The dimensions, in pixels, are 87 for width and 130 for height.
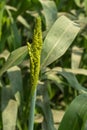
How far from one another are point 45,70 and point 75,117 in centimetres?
33

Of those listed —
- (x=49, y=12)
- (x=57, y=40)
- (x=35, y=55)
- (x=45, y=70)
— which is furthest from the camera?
(x=49, y=12)

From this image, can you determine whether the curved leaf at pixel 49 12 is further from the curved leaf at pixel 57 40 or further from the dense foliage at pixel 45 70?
the curved leaf at pixel 57 40

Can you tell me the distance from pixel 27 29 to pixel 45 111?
500 mm

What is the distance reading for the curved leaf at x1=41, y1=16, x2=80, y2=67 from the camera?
738 millimetres

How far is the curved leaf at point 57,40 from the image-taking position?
29.0 inches

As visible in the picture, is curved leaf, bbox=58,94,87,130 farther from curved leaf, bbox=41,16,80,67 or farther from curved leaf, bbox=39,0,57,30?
curved leaf, bbox=39,0,57,30

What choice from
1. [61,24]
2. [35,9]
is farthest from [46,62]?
[35,9]

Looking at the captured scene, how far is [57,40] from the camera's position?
2.60 ft

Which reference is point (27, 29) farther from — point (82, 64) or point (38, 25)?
point (38, 25)

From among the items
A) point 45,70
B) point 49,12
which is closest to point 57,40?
point 45,70

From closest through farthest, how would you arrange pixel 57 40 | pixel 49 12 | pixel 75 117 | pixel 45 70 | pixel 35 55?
pixel 35 55
pixel 75 117
pixel 57 40
pixel 45 70
pixel 49 12

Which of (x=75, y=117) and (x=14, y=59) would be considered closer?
(x=75, y=117)

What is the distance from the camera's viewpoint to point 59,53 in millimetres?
762

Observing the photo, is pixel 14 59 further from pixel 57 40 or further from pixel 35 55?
pixel 35 55
